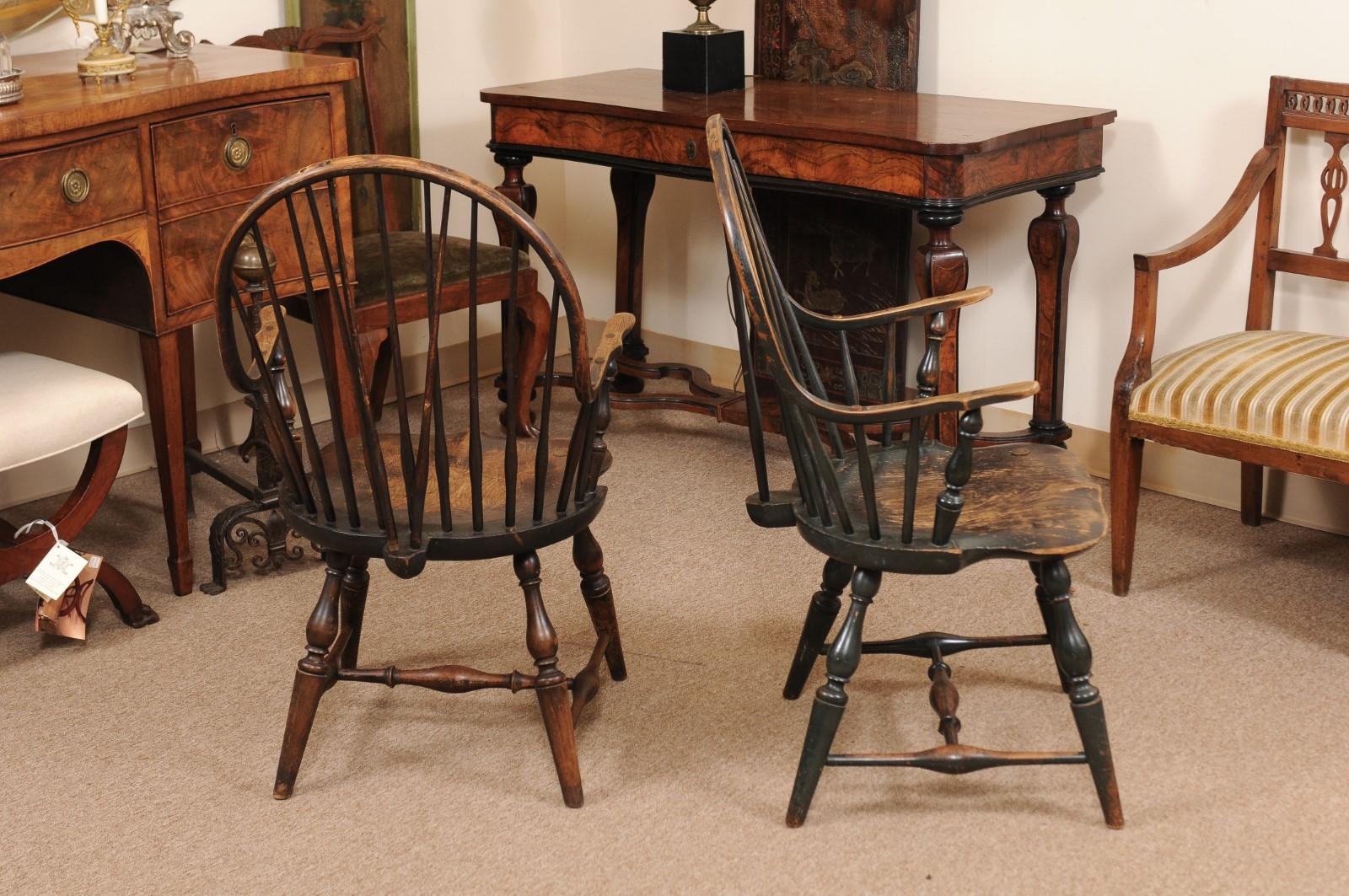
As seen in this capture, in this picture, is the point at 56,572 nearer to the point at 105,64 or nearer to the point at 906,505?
the point at 105,64

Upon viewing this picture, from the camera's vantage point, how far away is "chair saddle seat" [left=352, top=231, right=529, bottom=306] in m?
3.54

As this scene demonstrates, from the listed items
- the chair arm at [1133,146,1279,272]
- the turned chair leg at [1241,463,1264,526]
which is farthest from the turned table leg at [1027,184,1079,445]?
the turned chair leg at [1241,463,1264,526]

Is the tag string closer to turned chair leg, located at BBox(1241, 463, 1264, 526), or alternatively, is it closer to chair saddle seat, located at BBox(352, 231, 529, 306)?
chair saddle seat, located at BBox(352, 231, 529, 306)

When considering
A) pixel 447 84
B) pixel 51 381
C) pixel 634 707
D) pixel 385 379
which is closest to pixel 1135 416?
pixel 634 707

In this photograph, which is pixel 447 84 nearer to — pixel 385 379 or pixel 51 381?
pixel 385 379

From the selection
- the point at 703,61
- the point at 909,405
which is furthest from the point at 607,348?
the point at 703,61

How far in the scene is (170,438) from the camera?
304 centimetres

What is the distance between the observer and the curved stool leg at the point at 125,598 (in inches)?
115

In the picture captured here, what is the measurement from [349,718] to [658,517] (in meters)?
1.11

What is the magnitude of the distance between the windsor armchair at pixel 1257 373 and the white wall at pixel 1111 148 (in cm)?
11

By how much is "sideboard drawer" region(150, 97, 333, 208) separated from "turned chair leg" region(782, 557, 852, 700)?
1468 mm

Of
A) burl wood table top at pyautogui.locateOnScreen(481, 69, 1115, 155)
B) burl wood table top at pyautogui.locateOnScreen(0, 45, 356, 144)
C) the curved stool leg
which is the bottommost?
the curved stool leg

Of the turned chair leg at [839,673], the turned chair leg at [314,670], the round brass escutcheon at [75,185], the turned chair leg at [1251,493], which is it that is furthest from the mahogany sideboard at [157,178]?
the turned chair leg at [1251,493]

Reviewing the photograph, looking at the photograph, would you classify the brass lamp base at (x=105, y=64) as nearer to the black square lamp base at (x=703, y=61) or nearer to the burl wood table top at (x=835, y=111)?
the burl wood table top at (x=835, y=111)
